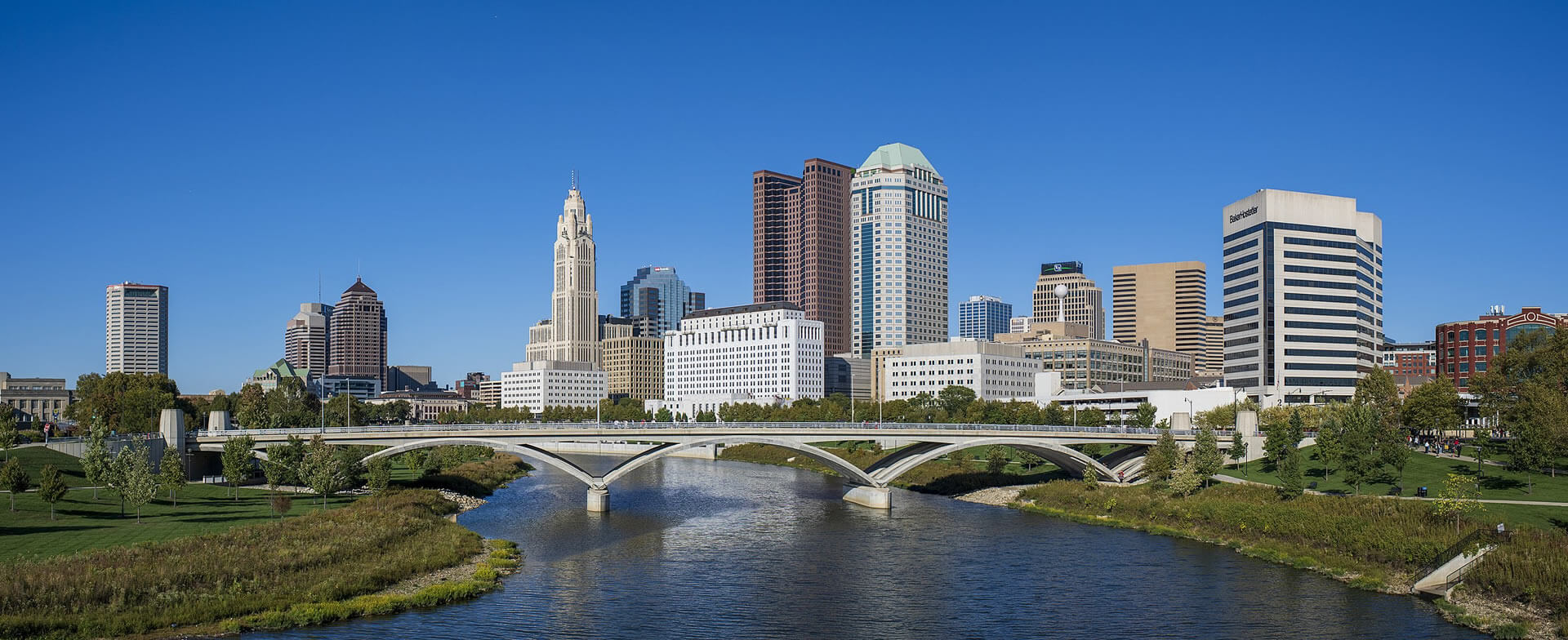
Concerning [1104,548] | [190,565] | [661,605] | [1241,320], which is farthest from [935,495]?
[1241,320]

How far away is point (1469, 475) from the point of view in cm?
9000

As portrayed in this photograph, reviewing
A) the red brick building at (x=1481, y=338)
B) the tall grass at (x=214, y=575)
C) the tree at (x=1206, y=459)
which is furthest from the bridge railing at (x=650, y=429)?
the red brick building at (x=1481, y=338)

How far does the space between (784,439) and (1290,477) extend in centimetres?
4208

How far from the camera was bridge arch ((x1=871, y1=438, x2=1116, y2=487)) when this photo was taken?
10994 cm

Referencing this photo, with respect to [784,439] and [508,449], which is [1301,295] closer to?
[784,439]

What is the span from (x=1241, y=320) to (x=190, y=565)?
166331mm

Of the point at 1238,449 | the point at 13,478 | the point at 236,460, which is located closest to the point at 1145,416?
the point at 1238,449

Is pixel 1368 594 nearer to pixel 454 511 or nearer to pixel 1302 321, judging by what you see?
pixel 454 511

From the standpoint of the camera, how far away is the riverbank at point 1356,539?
55406 millimetres

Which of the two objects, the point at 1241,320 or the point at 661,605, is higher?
the point at 1241,320

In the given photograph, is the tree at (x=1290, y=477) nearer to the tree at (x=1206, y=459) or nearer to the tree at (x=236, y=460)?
the tree at (x=1206, y=459)

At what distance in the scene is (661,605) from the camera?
59844 mm

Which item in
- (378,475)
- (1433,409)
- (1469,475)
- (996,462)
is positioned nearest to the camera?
(1469,475)

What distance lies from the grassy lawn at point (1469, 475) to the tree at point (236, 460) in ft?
271
